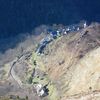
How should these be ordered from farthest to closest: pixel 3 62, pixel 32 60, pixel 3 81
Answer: pixel 3 62 → pixel 32 60 → pixel 3 81

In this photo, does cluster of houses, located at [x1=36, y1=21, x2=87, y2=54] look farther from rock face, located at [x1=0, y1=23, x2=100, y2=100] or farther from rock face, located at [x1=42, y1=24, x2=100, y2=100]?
rock face, located at [x1=42, y1=24, x2=100, y2=100]

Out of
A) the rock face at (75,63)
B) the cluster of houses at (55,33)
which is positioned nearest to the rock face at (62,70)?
the rock face at (75,63)

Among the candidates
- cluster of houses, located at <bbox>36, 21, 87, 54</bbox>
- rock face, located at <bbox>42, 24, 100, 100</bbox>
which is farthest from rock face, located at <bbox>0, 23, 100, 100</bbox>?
cluster of houses, located at <bbox>36, 21, 87, 54</bbox>

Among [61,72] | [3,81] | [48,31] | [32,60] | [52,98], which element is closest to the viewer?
[52,98]

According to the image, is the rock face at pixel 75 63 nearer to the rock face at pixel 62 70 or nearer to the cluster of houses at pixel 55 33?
the rock face at pixel 62 70

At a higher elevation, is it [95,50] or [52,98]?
[95,50]

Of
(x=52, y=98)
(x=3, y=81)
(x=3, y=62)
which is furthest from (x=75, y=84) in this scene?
(x=3, y=62)

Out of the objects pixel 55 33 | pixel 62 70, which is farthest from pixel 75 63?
pixel 55 33

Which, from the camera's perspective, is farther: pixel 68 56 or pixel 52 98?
pixel 68 56

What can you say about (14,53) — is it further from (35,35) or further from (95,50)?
(95,50)

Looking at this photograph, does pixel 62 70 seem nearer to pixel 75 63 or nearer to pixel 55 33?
pixel 75 63
